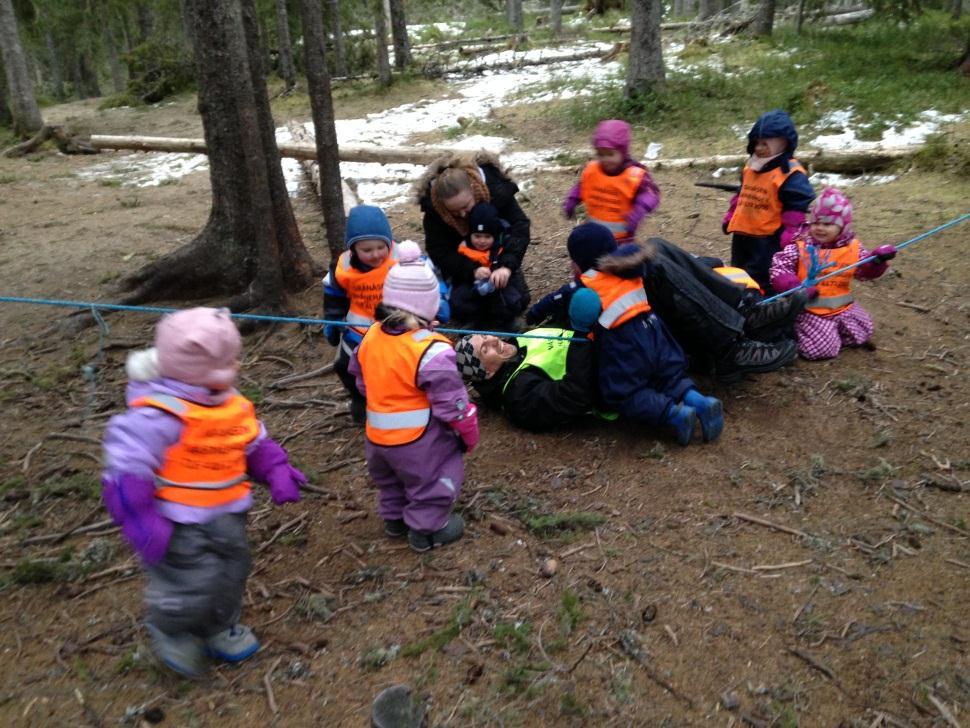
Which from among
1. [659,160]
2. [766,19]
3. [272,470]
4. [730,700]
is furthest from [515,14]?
[730,700]

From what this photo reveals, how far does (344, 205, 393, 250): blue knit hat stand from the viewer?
4297mm

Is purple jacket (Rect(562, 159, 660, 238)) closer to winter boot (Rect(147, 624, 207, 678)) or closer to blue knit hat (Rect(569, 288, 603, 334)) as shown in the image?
blue knit hat (Rect(569, 288, 603, 334))

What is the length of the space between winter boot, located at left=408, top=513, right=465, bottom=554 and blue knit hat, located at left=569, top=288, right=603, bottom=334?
4.91 ft

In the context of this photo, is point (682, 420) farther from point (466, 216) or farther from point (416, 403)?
point (466, 216)

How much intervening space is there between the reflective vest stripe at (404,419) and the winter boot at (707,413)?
5.94ft

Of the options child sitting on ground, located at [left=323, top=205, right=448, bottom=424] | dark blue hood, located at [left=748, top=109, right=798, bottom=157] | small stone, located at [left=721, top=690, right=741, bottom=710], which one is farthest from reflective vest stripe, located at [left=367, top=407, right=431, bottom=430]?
dark blue hood, located at [left=748, top=109, right=798, bottom=157]

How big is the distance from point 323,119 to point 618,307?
330cm

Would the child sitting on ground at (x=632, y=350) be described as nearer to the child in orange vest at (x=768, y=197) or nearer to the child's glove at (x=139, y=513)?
the child in orange vest at (x=768, y=197)

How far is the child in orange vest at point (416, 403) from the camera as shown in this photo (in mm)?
3377

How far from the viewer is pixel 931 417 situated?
4527mm

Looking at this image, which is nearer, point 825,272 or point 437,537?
point 437,537

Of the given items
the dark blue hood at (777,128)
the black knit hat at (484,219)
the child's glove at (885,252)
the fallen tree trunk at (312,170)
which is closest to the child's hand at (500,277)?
the black knit hat at (484,219)

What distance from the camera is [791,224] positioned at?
553 centimetres

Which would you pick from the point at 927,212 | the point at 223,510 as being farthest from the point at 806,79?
the point at 223,510
